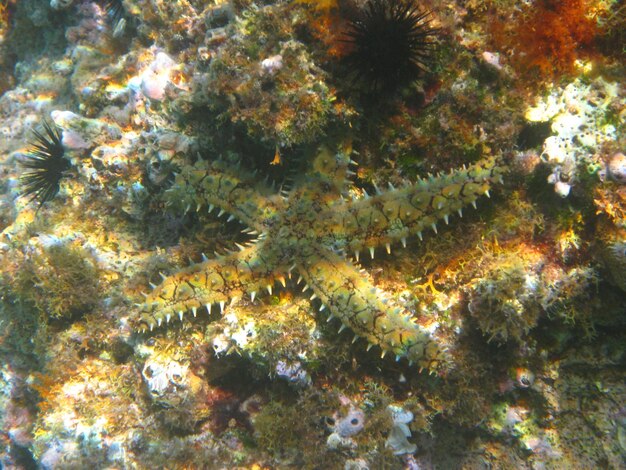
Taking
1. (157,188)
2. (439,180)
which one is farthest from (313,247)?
(157,188)

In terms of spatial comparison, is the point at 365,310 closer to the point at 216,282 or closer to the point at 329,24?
the point at 216,282

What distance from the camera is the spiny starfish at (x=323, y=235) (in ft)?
11.8

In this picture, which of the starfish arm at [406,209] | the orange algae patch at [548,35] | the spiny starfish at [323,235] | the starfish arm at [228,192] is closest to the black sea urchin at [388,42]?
the orange algae patch at [548,35]

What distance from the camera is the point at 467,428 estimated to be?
429 centimetres

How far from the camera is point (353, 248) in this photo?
397cm

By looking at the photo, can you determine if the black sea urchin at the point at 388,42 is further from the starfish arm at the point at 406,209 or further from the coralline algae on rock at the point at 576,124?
the coralline algae on rock at the point at 576,124

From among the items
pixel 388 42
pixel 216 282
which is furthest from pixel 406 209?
pixel 216 282

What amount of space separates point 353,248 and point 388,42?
1935 millimetres

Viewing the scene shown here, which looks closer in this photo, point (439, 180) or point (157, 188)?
point (439, 180)

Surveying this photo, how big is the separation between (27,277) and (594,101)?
23.3 ft

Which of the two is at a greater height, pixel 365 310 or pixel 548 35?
pixel 548 35

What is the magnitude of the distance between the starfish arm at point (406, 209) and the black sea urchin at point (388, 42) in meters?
1.02

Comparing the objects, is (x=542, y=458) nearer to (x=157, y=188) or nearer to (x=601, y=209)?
(x=601, y=209)

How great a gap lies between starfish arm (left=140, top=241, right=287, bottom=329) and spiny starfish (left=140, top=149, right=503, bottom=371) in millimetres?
11
